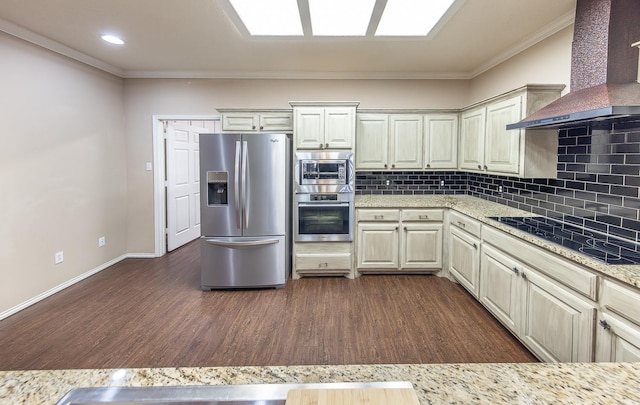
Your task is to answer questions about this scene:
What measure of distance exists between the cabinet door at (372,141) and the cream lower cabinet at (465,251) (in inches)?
43.1

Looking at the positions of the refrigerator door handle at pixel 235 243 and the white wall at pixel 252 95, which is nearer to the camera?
the refrigerator door handle at pixel 235 243

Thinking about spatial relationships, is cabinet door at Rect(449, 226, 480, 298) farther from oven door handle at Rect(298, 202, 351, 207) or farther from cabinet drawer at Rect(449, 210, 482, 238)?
oven door handle at Rect(298, 202, 351, 207)

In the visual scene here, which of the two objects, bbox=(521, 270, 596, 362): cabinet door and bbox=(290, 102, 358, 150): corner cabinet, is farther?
bbox=(290, 102, 358, 150): corner cabinet

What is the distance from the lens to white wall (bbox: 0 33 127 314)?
3123 mm

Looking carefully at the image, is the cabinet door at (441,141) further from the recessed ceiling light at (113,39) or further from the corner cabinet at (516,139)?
the recessed ceiling light at (113,39)

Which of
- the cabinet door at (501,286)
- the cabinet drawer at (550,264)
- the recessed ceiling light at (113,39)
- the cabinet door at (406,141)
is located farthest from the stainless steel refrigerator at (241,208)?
the cabinet drawer at (550,264)

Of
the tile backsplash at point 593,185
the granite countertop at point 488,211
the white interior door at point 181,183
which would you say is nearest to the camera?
the granite countertop at point 488,211

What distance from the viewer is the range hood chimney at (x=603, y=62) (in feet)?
6.62

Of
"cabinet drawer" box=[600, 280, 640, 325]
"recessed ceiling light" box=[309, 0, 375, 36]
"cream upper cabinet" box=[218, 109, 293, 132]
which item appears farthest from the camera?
"cream upper cabinet" box=[218, 109, 293, 132]

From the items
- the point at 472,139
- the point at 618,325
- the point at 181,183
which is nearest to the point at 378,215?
the point at 472,139

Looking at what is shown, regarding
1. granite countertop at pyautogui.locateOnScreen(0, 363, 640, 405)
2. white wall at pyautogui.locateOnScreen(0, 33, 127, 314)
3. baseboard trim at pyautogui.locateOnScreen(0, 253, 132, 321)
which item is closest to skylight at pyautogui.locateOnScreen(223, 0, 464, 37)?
white wall at pyautogui.locateOnScreen(0, 33, 127, 314)

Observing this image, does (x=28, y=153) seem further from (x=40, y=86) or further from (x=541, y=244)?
(x=541, y=244)

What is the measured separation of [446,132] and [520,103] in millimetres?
1397

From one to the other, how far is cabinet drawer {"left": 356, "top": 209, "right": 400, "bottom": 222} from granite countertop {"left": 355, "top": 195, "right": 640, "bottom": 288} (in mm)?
69
